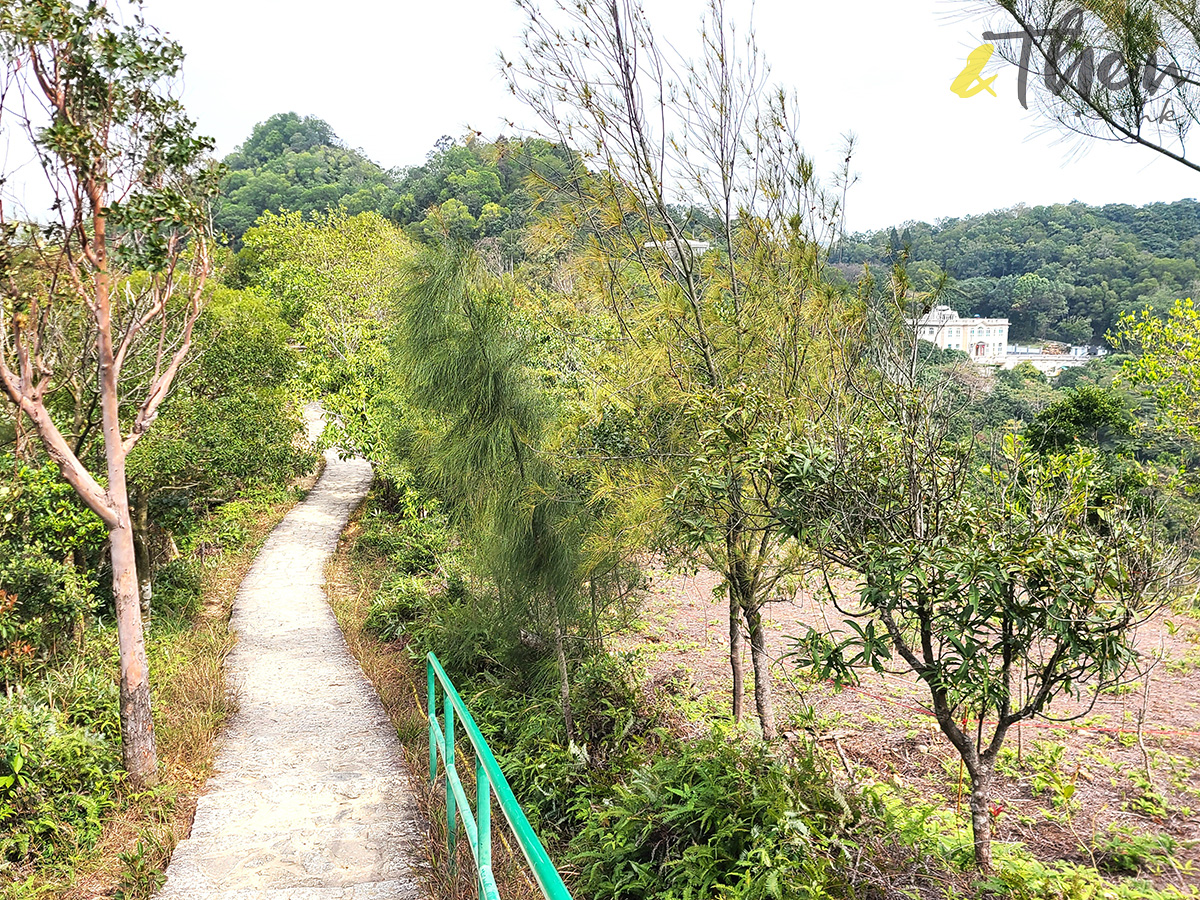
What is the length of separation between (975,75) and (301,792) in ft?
16.1

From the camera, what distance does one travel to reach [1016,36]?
11.4 feet

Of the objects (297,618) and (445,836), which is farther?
(297,618)

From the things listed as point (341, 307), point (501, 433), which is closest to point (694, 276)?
point (501, 433)

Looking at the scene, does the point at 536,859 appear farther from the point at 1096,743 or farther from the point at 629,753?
the point at 1096,743

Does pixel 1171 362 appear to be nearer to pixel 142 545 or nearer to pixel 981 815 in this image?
pixel 981 815

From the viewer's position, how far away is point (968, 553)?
108 inches

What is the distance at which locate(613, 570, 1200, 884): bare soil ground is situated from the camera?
407 cm

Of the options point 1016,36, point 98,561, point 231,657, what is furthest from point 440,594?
point 1016,36

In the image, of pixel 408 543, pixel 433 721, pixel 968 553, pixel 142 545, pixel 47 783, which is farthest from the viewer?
pixel 408 543

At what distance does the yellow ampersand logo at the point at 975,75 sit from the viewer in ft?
10.4

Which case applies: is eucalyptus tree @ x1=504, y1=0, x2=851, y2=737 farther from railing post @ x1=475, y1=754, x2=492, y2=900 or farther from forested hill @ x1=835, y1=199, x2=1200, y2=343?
forested hill @ x1=835, y1=199, x2=1200, y2=343

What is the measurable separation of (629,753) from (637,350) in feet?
8.60

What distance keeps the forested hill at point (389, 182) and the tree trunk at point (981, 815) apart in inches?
147

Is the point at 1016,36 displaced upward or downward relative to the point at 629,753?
upward
